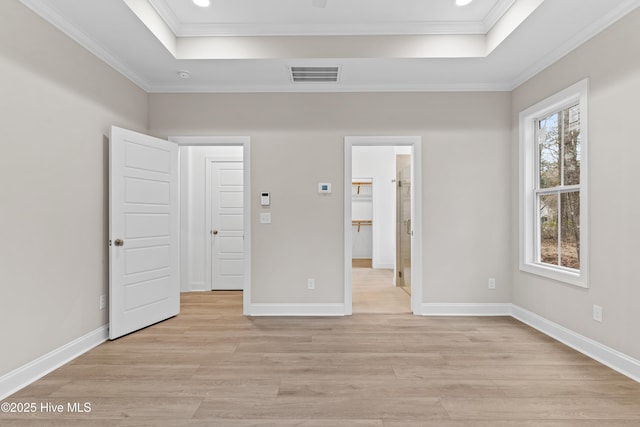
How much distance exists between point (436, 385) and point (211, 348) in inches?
72.9

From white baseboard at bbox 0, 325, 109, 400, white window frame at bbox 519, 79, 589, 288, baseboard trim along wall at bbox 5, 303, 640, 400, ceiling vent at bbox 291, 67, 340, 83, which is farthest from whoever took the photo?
ceiling vent at bbox 291, 67, 340, 83

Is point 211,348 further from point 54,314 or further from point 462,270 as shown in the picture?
point 462,270

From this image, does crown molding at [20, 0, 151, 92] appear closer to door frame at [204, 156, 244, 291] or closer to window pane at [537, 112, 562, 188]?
door frame at [204, 156, 244, 291]

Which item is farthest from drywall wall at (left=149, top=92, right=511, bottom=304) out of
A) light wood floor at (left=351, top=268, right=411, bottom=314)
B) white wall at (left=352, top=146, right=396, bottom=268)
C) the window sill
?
white wall at (left=352, top=146, right=396, bottom=268)

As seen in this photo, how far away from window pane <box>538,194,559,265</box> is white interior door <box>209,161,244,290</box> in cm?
396

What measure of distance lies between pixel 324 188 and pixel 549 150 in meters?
2.35

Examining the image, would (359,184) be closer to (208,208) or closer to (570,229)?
(208,208)

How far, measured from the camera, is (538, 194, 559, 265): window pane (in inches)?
129

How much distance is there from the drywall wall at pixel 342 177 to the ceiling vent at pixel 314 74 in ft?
0.69

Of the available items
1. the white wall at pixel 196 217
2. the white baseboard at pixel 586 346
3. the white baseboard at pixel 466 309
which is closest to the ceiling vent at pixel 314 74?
the white wall at pixel 196 217

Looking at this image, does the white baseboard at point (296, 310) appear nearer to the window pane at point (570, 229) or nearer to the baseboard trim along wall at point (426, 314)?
the baseboard trim along wall at point (426, 314)

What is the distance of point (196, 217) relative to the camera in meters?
5.19

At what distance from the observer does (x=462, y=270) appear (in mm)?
3818

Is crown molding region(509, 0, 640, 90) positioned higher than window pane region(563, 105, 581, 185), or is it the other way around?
crown molding region(509, 0, 640, 90)
